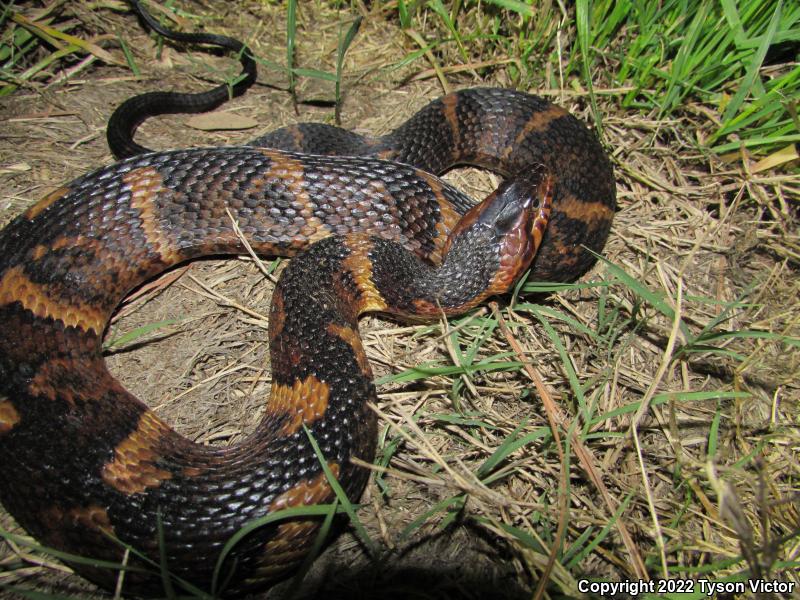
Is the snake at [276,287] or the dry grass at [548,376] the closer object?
the snake at [276,287]

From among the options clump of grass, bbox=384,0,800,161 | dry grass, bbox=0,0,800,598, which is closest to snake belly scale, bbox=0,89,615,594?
dry grass, bbox=0,0,800,598

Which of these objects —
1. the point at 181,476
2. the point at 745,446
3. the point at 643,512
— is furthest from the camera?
the point at 745,446

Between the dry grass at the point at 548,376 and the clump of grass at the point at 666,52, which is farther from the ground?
the clump of grass at the point at 666,52

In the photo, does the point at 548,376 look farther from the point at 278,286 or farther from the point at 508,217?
the point at 278,286

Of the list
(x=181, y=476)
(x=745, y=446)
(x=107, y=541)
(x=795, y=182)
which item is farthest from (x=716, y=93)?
(x=107, y=541)

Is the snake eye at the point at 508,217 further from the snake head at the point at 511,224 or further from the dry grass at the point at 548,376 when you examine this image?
the dry grass at the point at 548,376

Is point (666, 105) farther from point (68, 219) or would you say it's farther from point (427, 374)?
point (68, 219)

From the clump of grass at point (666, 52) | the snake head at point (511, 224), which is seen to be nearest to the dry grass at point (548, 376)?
the clump of grass at point (666, 52)
